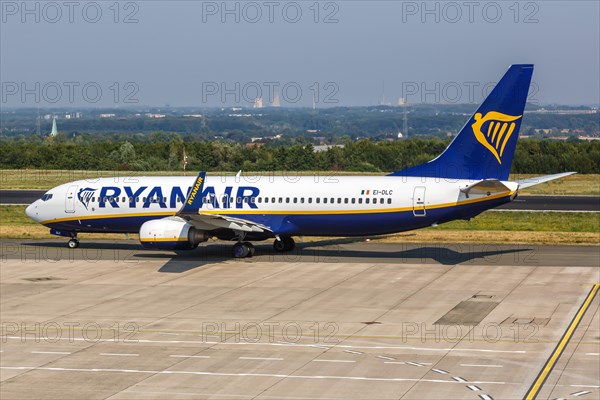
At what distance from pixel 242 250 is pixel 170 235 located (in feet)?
15.8

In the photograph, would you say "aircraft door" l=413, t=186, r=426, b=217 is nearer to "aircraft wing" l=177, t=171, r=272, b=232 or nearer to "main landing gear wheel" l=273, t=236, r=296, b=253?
"aircraft wing" l=177, t=171, r=272, b=232

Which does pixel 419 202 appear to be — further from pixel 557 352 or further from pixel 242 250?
pixel 557 352

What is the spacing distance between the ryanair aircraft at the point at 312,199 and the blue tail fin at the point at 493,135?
47mm

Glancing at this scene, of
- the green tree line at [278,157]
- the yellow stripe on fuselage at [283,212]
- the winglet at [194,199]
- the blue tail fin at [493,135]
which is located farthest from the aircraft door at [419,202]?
the green tree line at [278,157]

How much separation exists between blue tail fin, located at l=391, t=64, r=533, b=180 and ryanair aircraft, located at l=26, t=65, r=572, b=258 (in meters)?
0.05

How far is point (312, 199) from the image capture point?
49.6 m

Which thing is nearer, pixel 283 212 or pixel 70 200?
pixel 283 212

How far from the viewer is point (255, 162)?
115750 millimetres

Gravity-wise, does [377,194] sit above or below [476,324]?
above

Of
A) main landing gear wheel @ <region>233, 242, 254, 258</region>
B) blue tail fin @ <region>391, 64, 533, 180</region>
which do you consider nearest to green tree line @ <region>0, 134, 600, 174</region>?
main landing gear wheel @ <region>233, 242, 254, 258</region>

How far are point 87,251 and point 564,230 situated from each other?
30.1 m

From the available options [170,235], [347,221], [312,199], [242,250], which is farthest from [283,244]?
[170,235]

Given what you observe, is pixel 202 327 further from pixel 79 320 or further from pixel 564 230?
pixel 564 230

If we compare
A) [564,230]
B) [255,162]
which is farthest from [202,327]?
[255,162]
